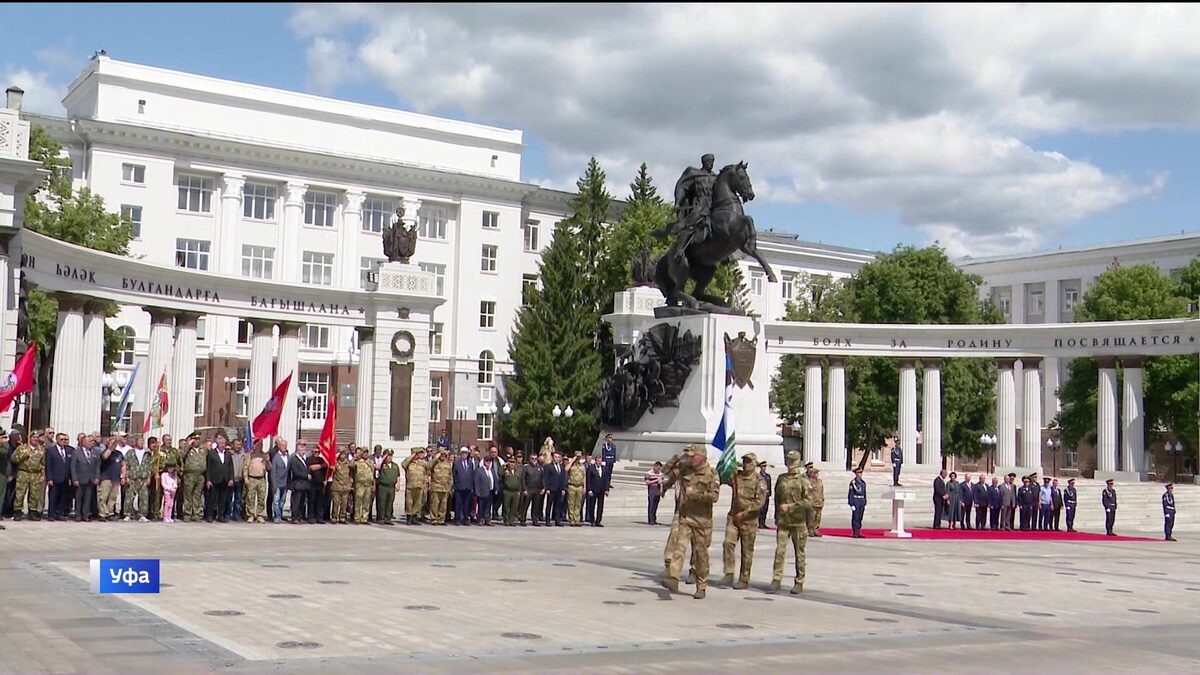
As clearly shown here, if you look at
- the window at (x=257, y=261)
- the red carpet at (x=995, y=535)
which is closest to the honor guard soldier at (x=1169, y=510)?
the red carpet at (x=995, y=535)

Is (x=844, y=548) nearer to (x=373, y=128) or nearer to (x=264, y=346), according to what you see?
(x=264, y=346)

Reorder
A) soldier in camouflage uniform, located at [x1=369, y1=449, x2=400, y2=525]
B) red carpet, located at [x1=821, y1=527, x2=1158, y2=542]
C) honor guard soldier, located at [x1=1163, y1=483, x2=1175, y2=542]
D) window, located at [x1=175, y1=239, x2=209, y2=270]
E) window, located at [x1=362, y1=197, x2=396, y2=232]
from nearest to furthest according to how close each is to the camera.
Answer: soldier in camouflage uniform, located at [x1=369, y1=449, x2=400, y2=525]
red carpet, located at [x1=821, y1=527, x2=1158, y2=542]
honor guard soldier, located at [x1=1163, y1=483, x2=1175, y2=542]
window, located at [x1=175, y1=239, x2=209, y2=270]
window, located at [x1=362, y1=197, x2=396, y2=232]

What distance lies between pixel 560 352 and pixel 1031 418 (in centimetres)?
2197

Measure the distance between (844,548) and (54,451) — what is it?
14089 millimetres

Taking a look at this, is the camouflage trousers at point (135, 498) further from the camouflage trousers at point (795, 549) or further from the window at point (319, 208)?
the window at point (319, 208)

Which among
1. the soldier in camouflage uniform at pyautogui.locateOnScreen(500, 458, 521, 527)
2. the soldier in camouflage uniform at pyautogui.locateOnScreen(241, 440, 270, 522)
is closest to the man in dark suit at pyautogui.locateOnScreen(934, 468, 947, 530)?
the soldier in camouflage uniform at pyautogui.locateOnScreen(500, 458, 521, 527)

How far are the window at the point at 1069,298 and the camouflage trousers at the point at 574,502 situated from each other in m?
69.3

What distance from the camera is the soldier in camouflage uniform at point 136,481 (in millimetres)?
23891

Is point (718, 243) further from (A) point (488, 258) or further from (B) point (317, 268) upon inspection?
(A) point (488, 258)

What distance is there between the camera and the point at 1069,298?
8962cm

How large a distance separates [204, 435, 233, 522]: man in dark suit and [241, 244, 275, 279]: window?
41548mm

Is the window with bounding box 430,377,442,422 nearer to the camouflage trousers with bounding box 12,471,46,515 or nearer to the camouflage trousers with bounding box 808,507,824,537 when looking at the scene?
the camouflage trousers with bounding box 808,507,824,537

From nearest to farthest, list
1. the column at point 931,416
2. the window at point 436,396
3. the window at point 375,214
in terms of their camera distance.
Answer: the column at point 931,416, the window at point 375,214, the window at point 436,396

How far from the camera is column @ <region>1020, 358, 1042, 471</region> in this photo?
1946 inches
